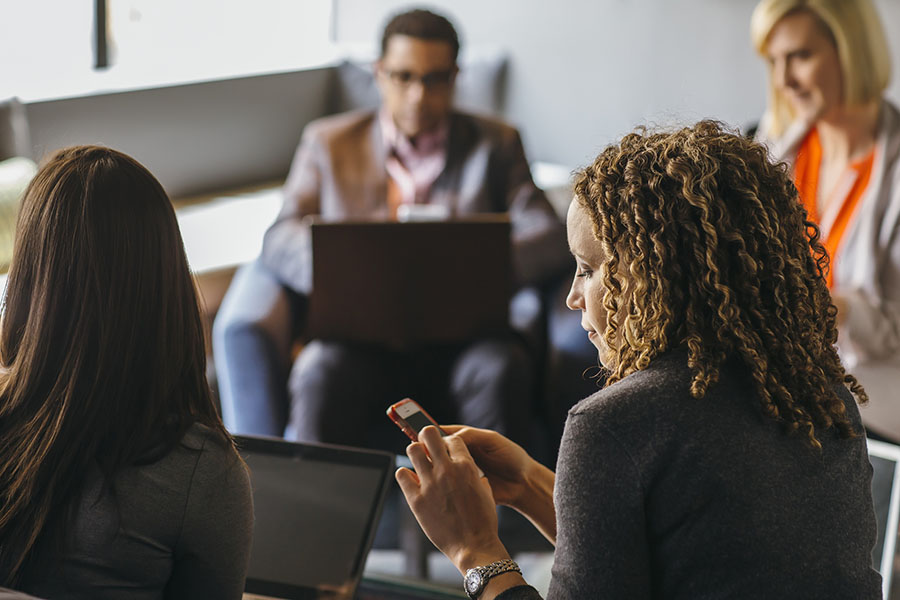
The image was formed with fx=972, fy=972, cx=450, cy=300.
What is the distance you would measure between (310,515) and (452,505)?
300 mm

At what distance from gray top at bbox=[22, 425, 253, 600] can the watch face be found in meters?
0.21

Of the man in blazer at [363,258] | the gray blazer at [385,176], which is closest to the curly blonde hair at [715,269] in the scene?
the man in blazer at [363,258]

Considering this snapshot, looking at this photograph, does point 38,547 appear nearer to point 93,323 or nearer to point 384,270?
point 93,323

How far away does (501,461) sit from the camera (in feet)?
3.67

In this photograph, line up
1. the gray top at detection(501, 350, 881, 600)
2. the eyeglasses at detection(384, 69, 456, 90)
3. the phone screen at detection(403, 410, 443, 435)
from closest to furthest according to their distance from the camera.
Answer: the gray top at detection(501, 350, 881, 600) → the phone screen at detection(403, 410, 443, 435) → the eyeglasses at detection(384, 69, 456, 90)

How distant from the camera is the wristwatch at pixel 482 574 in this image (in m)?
0.92

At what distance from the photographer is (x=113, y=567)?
853 mm

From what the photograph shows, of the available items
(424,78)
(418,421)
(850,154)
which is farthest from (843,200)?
(418,421)

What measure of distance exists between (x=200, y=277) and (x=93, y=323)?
1.75m

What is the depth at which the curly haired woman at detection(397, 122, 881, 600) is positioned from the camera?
783 mm

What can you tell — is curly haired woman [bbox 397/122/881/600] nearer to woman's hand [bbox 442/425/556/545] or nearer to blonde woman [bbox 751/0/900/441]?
woman's hand [bbox 442/425/556/545]

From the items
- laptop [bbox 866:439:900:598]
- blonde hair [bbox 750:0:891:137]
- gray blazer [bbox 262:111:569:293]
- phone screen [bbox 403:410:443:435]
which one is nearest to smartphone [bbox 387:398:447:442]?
phone screen [bbox 403:410:443:435]

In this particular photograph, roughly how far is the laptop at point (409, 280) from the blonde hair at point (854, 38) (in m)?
0.82

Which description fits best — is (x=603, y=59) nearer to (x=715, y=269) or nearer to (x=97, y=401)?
(x=715, y=269)
